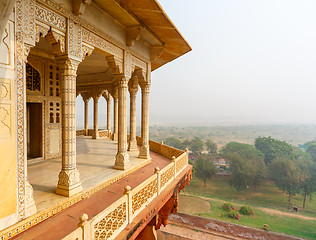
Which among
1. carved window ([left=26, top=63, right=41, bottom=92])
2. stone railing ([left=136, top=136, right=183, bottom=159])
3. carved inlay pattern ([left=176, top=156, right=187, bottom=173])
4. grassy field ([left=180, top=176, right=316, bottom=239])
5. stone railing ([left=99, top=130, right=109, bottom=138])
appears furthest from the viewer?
grassy field ([left=180, top=176, right=316, bottom=239])

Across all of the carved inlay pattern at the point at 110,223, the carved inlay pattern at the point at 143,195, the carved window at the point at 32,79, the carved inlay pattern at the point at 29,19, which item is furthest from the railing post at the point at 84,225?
the carved window at the point at 32,79

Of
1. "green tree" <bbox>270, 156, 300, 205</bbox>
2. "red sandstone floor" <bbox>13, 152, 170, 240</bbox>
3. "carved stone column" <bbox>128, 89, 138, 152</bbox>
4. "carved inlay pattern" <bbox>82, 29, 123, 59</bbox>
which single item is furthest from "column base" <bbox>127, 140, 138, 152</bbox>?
"green tree" <bbox>270, 156, 300, 205</bbox>

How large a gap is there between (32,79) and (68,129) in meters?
4.00

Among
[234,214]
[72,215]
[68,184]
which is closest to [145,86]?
[68,184]

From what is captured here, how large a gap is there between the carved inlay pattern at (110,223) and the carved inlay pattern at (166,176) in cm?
197

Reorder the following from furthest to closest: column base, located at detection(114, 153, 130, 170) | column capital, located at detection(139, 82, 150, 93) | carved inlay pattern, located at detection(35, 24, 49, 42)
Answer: column capital, located at detection(139, 82, 150, 93)
column base, located at detection(114, 153, 130, 170)
carved inlay pattern, located at detection(35, 24, 49, 42)

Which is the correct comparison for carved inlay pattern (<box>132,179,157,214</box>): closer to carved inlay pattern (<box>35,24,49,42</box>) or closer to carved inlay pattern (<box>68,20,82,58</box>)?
carved inlay pattern (<box>68,20,82,58</box>)

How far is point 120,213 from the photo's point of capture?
3.54 metres

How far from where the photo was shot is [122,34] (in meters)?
6.18

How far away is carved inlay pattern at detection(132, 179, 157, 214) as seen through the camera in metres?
3.98

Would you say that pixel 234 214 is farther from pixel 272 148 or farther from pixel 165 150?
pixel 272 148

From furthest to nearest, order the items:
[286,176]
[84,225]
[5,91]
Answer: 1. [286,176]
2. [5,91]
3. [84,225]

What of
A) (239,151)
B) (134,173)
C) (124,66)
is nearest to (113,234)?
(134,173)

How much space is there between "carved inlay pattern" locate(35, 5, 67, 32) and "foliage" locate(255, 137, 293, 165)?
51902 millimetres
